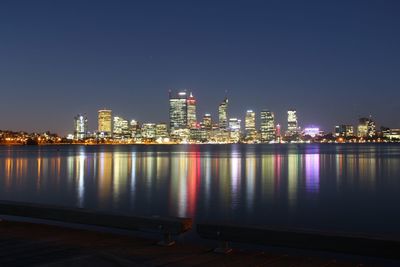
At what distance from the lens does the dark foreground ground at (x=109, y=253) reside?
7.89m

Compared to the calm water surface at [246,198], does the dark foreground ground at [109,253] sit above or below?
above

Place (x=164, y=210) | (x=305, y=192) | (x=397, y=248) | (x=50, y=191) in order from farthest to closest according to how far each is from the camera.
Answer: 1. (x=50, y=191)
2. (x=305, y=192)
3. (x=164, y=210)
4. (x=397, y=248)

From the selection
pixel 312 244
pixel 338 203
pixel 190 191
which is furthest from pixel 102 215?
pixel 190 191

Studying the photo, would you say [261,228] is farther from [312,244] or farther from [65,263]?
[65,263]

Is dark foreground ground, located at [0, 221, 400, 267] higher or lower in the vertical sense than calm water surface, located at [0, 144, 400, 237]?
higher

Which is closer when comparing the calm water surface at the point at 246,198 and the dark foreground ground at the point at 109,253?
the dark foreground ground at the point at 109,253

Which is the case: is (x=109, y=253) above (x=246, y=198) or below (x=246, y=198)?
above

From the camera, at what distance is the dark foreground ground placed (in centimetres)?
789

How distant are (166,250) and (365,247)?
3.63m

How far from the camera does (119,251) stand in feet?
29.2

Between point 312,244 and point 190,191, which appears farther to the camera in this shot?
point 190,191

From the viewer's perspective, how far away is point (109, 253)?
293 inches

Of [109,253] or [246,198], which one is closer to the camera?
[109,253]

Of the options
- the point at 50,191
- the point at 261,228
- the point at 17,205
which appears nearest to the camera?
the point at 261,228
